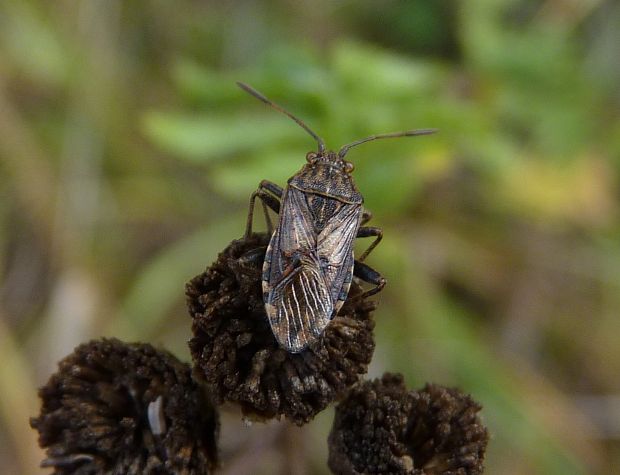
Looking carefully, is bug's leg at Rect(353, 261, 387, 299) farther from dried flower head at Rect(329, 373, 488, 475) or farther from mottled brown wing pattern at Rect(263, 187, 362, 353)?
dried flower head at Rect(329, 373, 488, 475)

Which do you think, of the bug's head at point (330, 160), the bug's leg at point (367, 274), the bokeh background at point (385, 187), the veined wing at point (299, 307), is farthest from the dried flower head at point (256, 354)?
the bokeh background at point (385, 187)

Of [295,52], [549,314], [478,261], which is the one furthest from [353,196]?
[549,314]

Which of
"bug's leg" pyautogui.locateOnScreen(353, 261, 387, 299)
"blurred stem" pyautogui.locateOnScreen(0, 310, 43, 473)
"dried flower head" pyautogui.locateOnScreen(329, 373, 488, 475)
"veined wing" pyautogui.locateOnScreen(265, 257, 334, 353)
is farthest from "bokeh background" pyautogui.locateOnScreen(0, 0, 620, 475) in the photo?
"dried flower head" pyautogui.locateOnScreen(329, 373, 488, 475)

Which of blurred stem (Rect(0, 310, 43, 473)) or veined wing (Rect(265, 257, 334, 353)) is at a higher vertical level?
blurred stem (Rect(0, 310, 43, 473))

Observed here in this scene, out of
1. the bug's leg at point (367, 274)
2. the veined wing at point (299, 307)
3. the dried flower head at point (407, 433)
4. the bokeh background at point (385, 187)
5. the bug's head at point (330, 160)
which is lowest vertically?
the dried flower head at point (407, 433)

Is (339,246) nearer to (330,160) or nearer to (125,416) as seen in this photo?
(330,160)

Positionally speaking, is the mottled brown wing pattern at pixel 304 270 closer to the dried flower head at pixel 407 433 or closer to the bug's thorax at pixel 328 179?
the bug's thorax at pixel 328 179

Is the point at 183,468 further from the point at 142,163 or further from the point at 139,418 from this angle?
the point at 142,163
